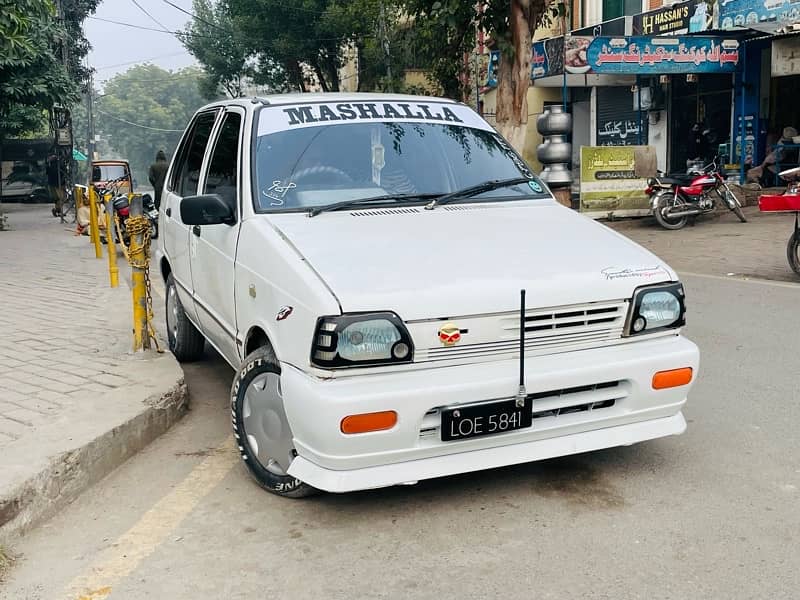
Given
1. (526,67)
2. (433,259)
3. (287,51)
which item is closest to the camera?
(433,259)

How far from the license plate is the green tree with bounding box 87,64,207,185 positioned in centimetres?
9710

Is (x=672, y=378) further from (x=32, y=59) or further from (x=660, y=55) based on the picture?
(x=32, y=59)

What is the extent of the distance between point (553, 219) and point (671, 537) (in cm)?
168

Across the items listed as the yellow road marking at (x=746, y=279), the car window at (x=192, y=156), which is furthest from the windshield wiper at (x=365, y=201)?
the yellow road marking at (x=746, y=279)

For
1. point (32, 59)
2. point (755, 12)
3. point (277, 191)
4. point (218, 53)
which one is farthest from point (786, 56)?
point (218, 53)

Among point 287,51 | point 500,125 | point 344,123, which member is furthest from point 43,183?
point 344,123

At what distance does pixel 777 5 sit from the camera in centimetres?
1597

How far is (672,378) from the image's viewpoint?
144 inches

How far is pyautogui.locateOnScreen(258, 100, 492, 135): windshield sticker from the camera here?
4.62 metres

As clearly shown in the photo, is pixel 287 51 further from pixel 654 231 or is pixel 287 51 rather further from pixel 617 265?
pixel 617 265

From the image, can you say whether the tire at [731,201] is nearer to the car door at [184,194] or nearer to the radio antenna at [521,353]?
the car door at [184,194]

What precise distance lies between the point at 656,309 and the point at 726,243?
1017cm

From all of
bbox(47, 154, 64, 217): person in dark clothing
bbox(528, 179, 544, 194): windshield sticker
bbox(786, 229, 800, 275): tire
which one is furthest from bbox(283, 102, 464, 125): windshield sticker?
bbox(47, 154, 64, 217): person in dark clothing

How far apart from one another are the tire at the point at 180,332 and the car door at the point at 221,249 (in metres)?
0.76
